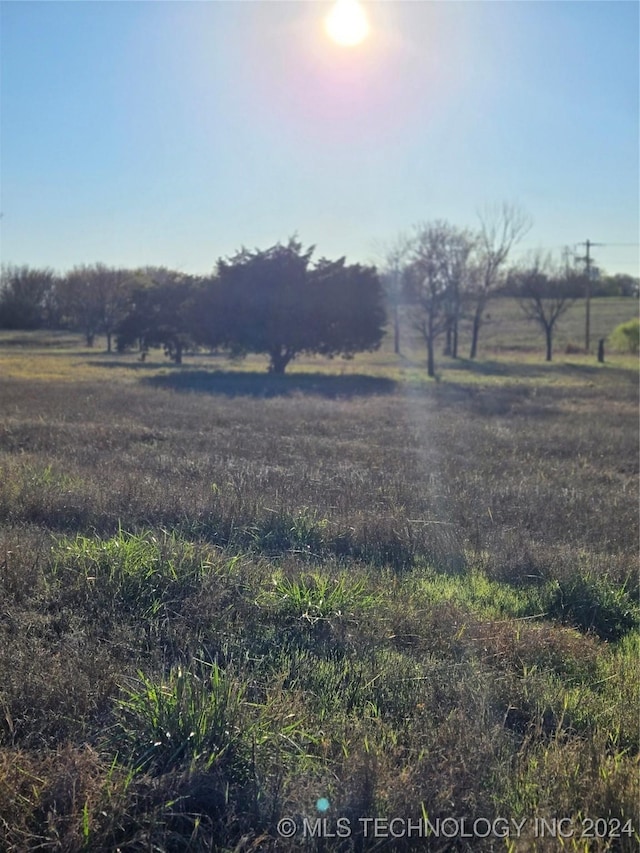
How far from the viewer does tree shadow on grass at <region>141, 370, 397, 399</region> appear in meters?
25.9

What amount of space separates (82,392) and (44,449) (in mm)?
11038

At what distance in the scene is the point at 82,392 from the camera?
2152 centimetres

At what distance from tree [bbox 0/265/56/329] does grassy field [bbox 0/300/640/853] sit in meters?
33.8

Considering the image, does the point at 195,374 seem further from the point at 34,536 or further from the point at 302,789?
the point at 302,789

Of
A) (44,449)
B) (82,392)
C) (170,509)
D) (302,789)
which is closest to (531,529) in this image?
(170,509)

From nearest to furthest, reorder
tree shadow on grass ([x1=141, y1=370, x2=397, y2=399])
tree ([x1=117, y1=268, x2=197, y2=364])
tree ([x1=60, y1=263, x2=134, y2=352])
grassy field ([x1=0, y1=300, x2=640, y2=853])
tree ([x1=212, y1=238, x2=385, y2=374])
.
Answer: grassy field ([x1=0, y1=300, x2=640, y2=853])
tree shadow on grass ([x1=141, y1=370, x2=397, y2=399])
tree ([x1=212, y1=238, x2=385, y2=374])
tree ([x1=117, y1=268, x2=197, y2=364])
tree ([x1=60, y1=263, x2=134, y2=352])

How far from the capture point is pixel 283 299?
36594mm

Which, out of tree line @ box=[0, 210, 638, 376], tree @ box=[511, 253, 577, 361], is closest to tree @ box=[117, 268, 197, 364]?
tree line @ box=[0, 210, 638, 376]

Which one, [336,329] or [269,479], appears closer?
[269,479]

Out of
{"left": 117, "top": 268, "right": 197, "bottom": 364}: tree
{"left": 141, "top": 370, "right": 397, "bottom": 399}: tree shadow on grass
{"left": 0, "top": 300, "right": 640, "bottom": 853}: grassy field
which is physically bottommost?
{"left": 0, "top": 300, "right": 640, "bottom": 853}: grassy field

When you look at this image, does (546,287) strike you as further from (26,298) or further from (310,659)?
(310,659)

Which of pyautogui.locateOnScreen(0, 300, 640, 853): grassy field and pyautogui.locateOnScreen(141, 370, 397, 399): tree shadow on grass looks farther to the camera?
pyautogui.locateOnScreen(141, 370, 397, 399): tree shadow on grass

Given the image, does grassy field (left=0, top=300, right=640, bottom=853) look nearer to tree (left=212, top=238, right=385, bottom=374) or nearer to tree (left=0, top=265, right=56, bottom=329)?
tree (left=212, top=238, right=385, bottom=374)

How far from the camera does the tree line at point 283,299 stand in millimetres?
37000
